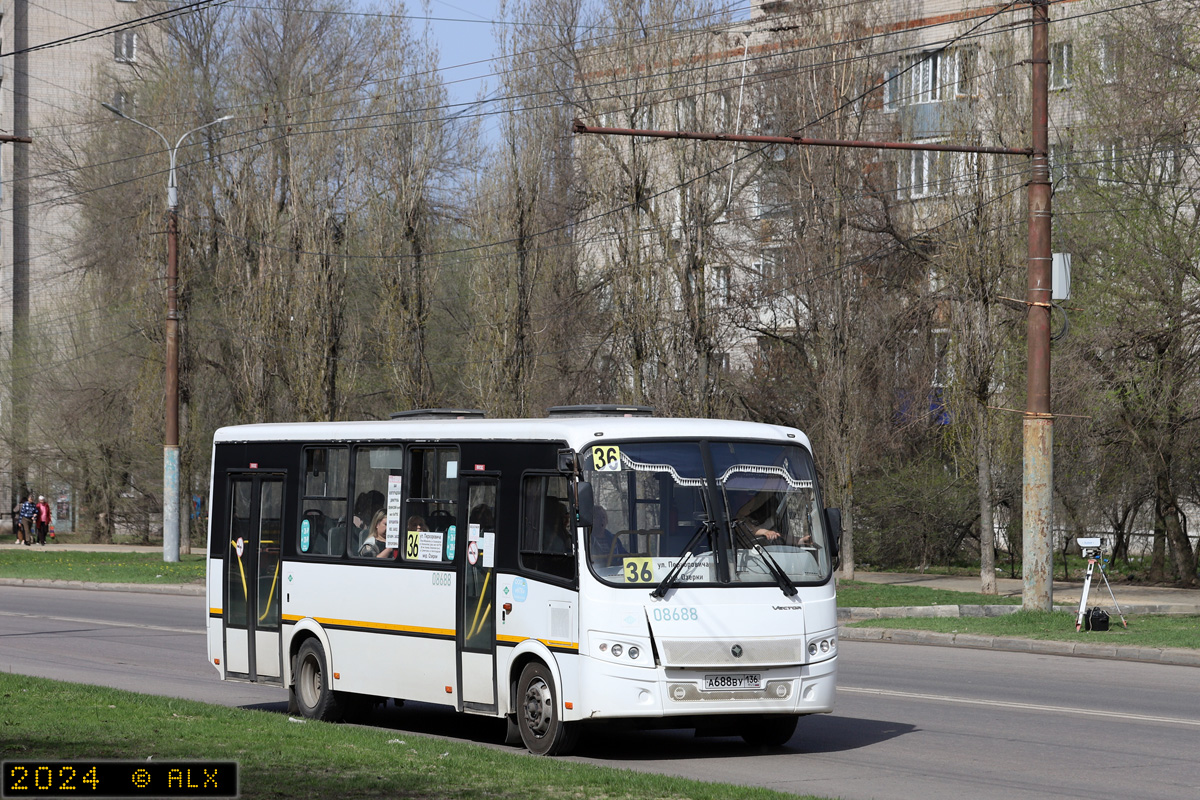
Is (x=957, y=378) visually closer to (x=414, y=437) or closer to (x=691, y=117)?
(x=691, y=117)

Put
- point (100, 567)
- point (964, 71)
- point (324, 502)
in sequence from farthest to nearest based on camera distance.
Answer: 1. point (100, 567)
2. point (964, 71)
3. point (324, 502)

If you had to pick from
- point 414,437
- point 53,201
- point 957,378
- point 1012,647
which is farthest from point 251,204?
point 414,437

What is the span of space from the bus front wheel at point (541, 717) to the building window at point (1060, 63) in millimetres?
27293

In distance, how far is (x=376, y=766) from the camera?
9.66 metres

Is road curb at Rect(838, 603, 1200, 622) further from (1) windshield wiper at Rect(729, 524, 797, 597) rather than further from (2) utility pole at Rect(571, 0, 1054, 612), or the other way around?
(1) windshield wiper at Rect(729, 524, 797, 597)

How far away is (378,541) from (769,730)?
12.3 feet

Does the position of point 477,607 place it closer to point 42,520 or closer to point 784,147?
point 784,147

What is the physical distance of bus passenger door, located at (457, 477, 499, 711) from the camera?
40.1 ft

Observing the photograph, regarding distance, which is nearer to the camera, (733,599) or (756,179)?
(733,599)

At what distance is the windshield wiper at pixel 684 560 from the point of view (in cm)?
1132

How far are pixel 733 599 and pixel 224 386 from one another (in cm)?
4084

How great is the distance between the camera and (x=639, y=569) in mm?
11438

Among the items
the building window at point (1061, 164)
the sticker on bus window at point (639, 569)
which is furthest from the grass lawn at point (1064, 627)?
the building window at point (1061, 164)

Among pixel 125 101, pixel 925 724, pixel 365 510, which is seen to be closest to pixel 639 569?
pixel 365 510
